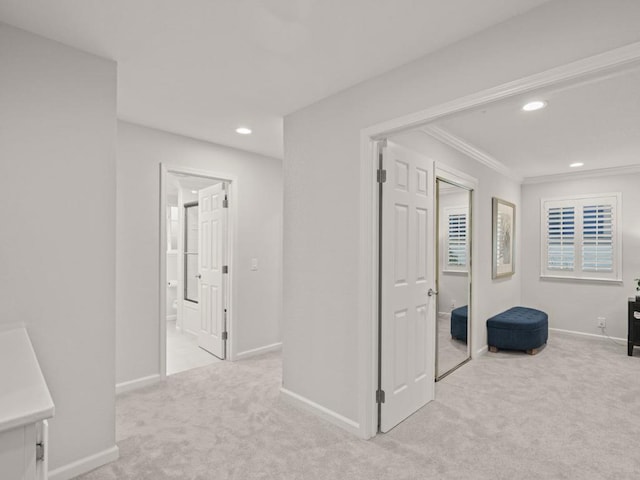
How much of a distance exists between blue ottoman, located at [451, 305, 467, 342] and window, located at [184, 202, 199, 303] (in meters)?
3.72

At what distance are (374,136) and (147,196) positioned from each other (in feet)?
7.28

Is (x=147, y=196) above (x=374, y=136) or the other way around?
the other way around

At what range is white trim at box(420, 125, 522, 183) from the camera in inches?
123

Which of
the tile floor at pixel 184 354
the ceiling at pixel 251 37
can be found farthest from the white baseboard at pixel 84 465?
the ceiling at pixel 251 37

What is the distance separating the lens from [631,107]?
2.71 metres

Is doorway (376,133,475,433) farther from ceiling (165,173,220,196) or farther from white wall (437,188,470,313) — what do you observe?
ceiling (165,173,220,196)

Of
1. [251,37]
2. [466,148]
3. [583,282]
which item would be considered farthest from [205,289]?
[583,282]

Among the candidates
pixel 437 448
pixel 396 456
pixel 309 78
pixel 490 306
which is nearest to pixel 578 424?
pixel 437 448

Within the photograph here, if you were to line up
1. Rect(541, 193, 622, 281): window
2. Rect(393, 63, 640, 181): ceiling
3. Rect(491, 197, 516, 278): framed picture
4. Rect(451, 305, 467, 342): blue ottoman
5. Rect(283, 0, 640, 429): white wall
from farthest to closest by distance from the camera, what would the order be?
Rect(541, 193, 622, 281): window, Rect(491, 197, 516, 278): framed picture, Rect(451, 305, 467, 342): blue ottoman, Rect(393, 63, 640, 181): ceiling, Rect(283, 0, 640, 429): white wall

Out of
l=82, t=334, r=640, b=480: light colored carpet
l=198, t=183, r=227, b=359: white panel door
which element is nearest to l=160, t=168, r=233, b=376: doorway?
l=198, t=183, r=227, b=359: white panel door

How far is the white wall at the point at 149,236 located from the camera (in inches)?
122

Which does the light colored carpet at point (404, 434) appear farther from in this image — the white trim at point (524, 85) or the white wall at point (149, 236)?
the white trim at point (524, 85)

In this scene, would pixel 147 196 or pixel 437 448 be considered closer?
pixel 437 448

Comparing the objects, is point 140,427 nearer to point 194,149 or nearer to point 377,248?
point 377,248
